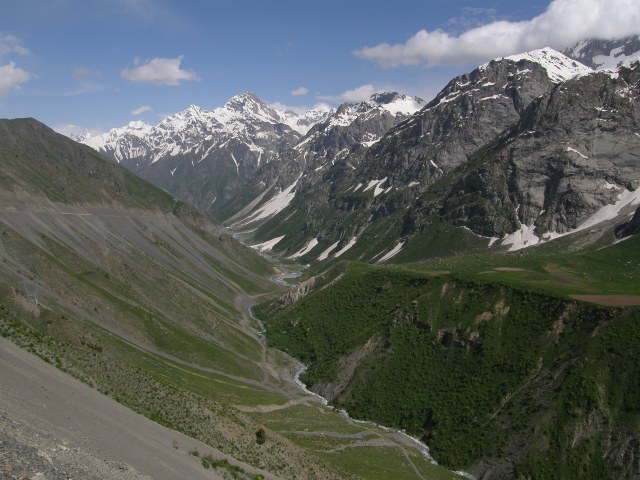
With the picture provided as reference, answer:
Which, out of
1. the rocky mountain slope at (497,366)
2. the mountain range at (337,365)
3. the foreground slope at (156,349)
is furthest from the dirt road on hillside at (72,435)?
the rocky mountain slope at (497,366)

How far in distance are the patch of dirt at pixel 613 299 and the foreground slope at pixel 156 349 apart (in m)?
40.0

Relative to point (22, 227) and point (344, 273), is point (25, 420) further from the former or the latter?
point (344, 273)

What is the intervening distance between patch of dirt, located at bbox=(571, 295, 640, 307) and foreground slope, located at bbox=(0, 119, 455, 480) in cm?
4003

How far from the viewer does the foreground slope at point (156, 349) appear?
2105 inches

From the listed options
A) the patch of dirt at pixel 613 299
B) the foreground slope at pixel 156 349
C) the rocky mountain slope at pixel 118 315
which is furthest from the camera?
the patch of dirt at pixel 613 299

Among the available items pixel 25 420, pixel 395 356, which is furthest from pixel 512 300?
pixel 25 420

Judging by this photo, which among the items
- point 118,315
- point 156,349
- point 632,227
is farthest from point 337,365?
point 632,227

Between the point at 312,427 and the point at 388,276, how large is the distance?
7399cm

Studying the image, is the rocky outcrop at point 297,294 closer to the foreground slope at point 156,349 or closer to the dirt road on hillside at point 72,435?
the foreground slope at point 156,349

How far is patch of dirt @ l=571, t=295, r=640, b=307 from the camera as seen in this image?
96375mm

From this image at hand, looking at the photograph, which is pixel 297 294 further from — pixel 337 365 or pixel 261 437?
pixel 261 437

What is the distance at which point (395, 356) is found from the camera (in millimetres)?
116625

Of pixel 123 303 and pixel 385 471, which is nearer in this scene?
pixel 385 471

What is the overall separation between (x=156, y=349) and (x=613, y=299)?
86.5 m
